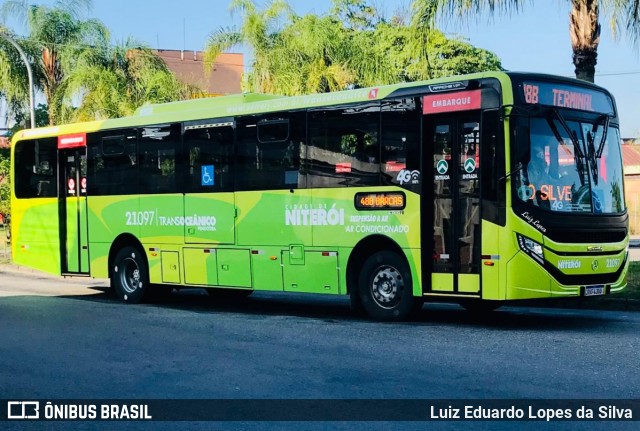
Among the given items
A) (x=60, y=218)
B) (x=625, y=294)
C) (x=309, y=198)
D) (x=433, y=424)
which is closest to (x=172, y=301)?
(x=60, y=218)

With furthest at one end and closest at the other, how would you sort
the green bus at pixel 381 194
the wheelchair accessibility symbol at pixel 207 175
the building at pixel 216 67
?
the building at pixel 216 67, the wheelchair accessibility symbol at pixel 207 175, the green bus at pixel 381 194

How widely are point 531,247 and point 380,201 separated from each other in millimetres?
2336

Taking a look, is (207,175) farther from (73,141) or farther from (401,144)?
(401,144)

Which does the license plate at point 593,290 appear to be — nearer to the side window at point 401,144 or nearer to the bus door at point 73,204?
the side window at point 401,144

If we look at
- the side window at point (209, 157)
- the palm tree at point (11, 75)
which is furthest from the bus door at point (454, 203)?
the palm tree at point (11, 75)

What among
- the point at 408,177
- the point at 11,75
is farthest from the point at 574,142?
the point at 11,75

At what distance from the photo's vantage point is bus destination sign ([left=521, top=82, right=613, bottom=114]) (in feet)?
38.8

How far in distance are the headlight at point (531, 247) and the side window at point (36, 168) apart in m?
10.5

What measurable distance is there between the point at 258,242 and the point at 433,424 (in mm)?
8155

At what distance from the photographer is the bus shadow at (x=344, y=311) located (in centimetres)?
1283

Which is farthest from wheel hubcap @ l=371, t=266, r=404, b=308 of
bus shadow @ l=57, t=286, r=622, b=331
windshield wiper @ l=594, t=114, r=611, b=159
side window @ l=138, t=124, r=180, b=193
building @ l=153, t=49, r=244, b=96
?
building @ l=153, t=49, r=244, b=96

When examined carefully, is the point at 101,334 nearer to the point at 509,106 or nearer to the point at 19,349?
the point at 19,349

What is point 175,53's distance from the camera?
7575 centimetres

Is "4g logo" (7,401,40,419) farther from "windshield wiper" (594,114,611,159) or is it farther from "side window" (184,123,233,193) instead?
"windshield wiper" (594,114,611,159)
